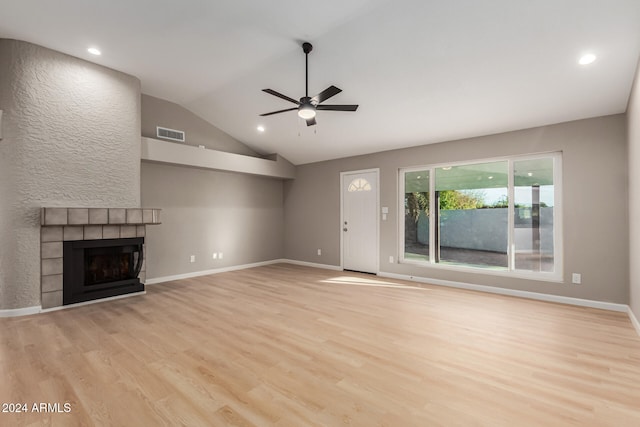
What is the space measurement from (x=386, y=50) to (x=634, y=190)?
3115 mm

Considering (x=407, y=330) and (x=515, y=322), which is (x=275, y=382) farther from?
(x=515, y=322)

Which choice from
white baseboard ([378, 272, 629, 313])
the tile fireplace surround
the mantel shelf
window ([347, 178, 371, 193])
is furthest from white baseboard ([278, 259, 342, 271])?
the tile fireplace surround

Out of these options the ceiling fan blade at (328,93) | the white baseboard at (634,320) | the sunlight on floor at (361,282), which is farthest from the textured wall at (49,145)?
the white baseboard at (634,320)

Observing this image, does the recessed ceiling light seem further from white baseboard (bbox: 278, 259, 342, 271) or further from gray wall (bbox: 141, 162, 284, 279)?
gray wall (bbox: 141, 162, 284, 279)

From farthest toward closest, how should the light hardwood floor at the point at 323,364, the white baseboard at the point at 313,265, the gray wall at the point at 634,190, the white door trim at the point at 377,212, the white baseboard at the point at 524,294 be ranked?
the white baseboard at the point at 313,265 → the white door trim at the point at 377,212 → the white baseboard at the point at 524,294 → the gray wall at the point at 634,190 → the light hardwood floor at the point at 323,364

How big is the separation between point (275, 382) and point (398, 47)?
3.57 m

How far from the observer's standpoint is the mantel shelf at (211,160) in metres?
4.91

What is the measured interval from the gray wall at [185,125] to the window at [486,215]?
12.3 feet

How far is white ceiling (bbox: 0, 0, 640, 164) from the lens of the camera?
285cm

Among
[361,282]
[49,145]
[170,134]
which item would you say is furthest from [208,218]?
[361,282]

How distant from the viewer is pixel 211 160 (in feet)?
18.6

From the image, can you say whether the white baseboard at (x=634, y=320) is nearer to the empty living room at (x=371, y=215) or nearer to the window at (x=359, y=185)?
the empty living room at (x=371, y=215)

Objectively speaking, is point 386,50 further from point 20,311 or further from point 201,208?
point 20,311

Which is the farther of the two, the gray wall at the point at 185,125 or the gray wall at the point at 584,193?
the gray wall at the point at 185,125
